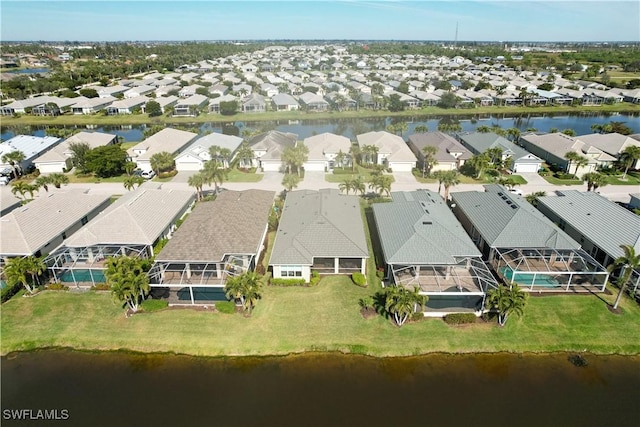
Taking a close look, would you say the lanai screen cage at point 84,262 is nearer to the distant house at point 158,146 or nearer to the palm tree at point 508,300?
the distant house at point 158,146

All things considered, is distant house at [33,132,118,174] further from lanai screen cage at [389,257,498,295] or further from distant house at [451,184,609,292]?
distant house at [451,184,609,292]

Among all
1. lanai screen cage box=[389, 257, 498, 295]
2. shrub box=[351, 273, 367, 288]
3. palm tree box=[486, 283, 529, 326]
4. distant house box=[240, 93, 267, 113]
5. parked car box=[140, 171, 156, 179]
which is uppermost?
distant house box=[240, 93, 267, 113]

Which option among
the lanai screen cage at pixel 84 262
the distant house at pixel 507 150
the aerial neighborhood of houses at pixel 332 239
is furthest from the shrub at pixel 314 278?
the distant house at pixel 507 150

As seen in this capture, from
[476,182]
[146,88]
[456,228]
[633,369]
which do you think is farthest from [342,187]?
[146,88]

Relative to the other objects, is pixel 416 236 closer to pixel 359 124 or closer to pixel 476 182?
pixel 476 182

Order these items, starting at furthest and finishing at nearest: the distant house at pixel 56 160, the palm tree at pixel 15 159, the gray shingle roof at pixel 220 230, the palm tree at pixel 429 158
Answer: the distant house at pixel 56 160, the palm tree at pixel 429 158, the palm tree at pixel 15 159, the gray shingle roof at pixel 220 230

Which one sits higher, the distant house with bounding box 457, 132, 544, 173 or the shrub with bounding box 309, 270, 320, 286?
the distant house with bounding box 457, 132, 544, 173

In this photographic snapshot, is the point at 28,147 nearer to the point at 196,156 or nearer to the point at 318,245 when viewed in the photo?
the point at 196,156

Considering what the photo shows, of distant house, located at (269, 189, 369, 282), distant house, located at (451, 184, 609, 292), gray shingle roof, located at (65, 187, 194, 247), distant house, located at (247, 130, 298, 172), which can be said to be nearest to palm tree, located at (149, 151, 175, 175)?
distant house, located at (247, 130, 298, 172)
